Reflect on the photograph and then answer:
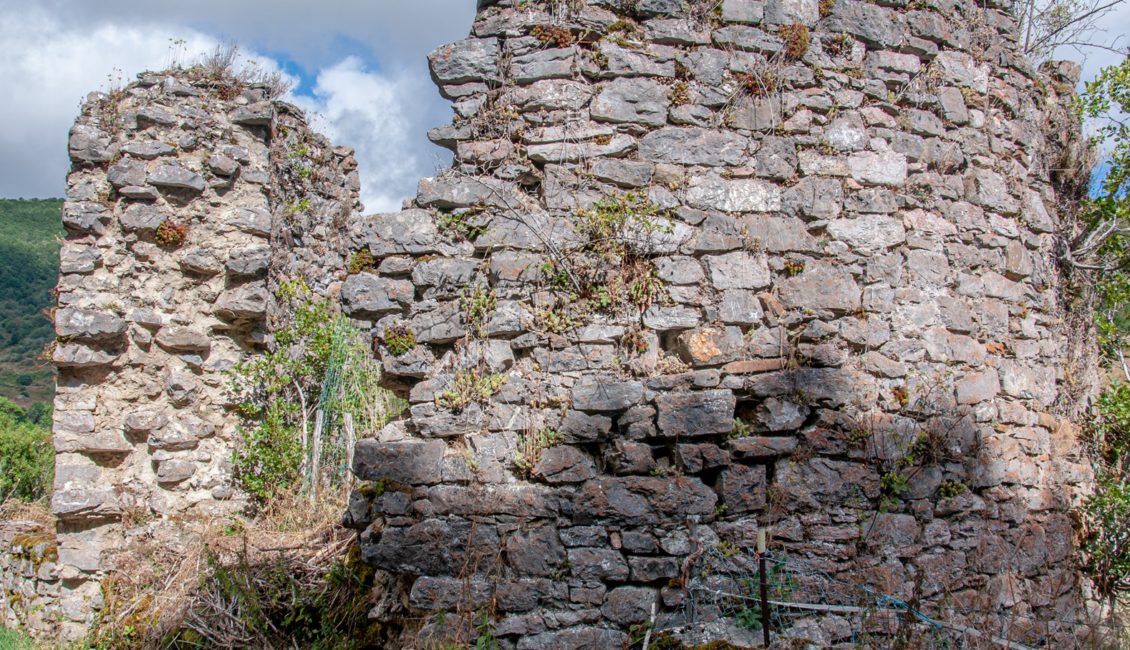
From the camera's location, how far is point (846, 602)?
3.72m

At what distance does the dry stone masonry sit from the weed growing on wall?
8.90 ft

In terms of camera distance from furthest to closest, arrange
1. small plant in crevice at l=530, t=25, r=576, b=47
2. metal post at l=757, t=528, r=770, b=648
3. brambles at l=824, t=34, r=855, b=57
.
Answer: brambles at l=824, t=34, r=855, b=57
small plant in crevice at l=530, t=25, r=576, b=47
metal post at l=757, t=528, r=770, b=648

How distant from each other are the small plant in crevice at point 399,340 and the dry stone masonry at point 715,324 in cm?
2

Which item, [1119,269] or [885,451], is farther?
[1119,269]

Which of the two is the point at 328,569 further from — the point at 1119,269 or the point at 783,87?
the point at 1119,269

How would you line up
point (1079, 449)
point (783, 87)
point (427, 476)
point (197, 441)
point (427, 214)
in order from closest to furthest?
point (427, 476)
point (427, 214)
point (783, 87)
point (1079, 449)
point (197, 441)

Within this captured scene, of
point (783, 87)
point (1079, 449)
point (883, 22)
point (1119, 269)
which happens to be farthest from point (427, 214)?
point (1119, 269)

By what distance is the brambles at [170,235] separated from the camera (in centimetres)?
641

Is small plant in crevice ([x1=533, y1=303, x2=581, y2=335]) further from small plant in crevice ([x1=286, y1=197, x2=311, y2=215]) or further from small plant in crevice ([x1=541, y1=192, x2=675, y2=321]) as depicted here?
small plant in crevice ([x1=286, y1=197, x2=311, y2=215])

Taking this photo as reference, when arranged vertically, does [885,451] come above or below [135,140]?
below

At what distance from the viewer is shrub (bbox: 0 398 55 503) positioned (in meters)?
8.73

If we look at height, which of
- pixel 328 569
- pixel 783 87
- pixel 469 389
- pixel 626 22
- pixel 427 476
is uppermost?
pixel 626 22

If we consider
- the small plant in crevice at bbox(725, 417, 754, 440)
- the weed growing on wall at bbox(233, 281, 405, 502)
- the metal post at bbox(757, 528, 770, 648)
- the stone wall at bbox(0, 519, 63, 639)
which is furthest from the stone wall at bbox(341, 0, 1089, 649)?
the stone wall at bbox(0, 519, 63, 639)

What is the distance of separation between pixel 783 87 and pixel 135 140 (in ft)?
18.0
